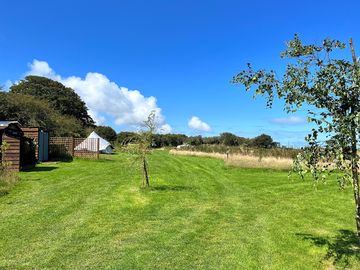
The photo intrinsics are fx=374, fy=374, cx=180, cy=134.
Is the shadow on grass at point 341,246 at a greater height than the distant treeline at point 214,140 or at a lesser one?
lesser

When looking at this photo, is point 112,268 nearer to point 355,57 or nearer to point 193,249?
point 193,249

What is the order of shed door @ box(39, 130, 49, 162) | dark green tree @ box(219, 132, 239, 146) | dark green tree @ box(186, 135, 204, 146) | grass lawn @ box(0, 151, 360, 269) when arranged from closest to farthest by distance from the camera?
A: grass lawn @ box(0, 151, 360, 269) < shed door @ box(39, 130, 49, 162) < dark green tree @ box(219, 132, 239, 146) < dark green tree @ box(186, 135, 204, 146)

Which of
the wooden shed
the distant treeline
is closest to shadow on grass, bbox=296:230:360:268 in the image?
the wooden shed

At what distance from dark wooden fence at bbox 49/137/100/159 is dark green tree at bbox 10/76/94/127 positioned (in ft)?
98.3

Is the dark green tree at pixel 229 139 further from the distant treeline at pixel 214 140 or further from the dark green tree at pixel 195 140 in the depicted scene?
the dark green tree at pixel 195 140

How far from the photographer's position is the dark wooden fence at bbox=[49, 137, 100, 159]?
31.4 m

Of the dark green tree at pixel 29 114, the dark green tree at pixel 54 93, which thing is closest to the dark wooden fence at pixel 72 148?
the dark green tree at pixel 29 114

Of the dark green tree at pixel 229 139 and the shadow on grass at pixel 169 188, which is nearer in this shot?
the shadow on grass at pixel 169 188

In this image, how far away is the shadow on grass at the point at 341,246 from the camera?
7312 millimetres

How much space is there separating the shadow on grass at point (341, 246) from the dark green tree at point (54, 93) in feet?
189

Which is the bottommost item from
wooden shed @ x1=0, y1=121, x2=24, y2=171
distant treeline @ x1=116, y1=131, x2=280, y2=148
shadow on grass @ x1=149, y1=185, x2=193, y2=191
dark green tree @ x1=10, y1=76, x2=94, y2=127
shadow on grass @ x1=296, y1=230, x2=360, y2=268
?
shadow on grass @ x1=296, y1=230, x2=360, y2=268

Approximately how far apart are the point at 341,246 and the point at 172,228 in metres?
3.94

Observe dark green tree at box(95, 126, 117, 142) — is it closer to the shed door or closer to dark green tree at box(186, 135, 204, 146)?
dark green tree at box(186, 135, 204, 146)

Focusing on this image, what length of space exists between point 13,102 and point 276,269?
3874 cm
